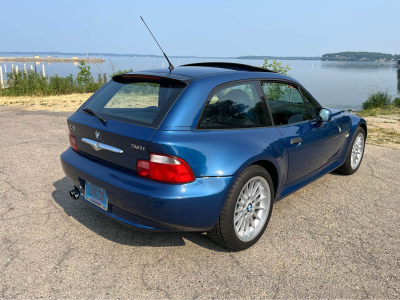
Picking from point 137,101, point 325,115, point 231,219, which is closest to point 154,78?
point 137,101

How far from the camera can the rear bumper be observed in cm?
248

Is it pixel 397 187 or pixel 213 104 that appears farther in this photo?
pixel 397 187

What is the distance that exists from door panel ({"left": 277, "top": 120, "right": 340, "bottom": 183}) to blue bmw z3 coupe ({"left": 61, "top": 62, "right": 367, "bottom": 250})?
0.05 ft

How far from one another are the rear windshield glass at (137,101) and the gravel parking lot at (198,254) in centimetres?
119

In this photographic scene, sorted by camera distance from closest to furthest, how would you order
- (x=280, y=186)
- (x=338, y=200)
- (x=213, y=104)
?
(x=213, y=104)
(x=280, y=186)
(x=338, y=200)

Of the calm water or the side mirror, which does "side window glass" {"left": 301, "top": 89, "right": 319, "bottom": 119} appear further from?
the calm water

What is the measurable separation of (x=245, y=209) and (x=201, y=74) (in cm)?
128

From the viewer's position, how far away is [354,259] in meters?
2.91

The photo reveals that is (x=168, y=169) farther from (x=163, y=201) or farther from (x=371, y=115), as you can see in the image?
(x=371, y=115)

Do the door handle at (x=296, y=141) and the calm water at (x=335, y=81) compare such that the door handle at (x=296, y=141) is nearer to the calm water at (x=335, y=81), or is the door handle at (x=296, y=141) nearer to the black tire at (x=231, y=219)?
the black tire at (x=231, y=219)

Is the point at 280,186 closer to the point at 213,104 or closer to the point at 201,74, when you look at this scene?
the point at 213,104

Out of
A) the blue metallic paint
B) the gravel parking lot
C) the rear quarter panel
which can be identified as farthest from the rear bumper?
the gravel parking lot

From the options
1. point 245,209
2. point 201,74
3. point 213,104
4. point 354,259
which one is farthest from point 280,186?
point 201,74

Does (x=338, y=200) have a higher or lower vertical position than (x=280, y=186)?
lower
